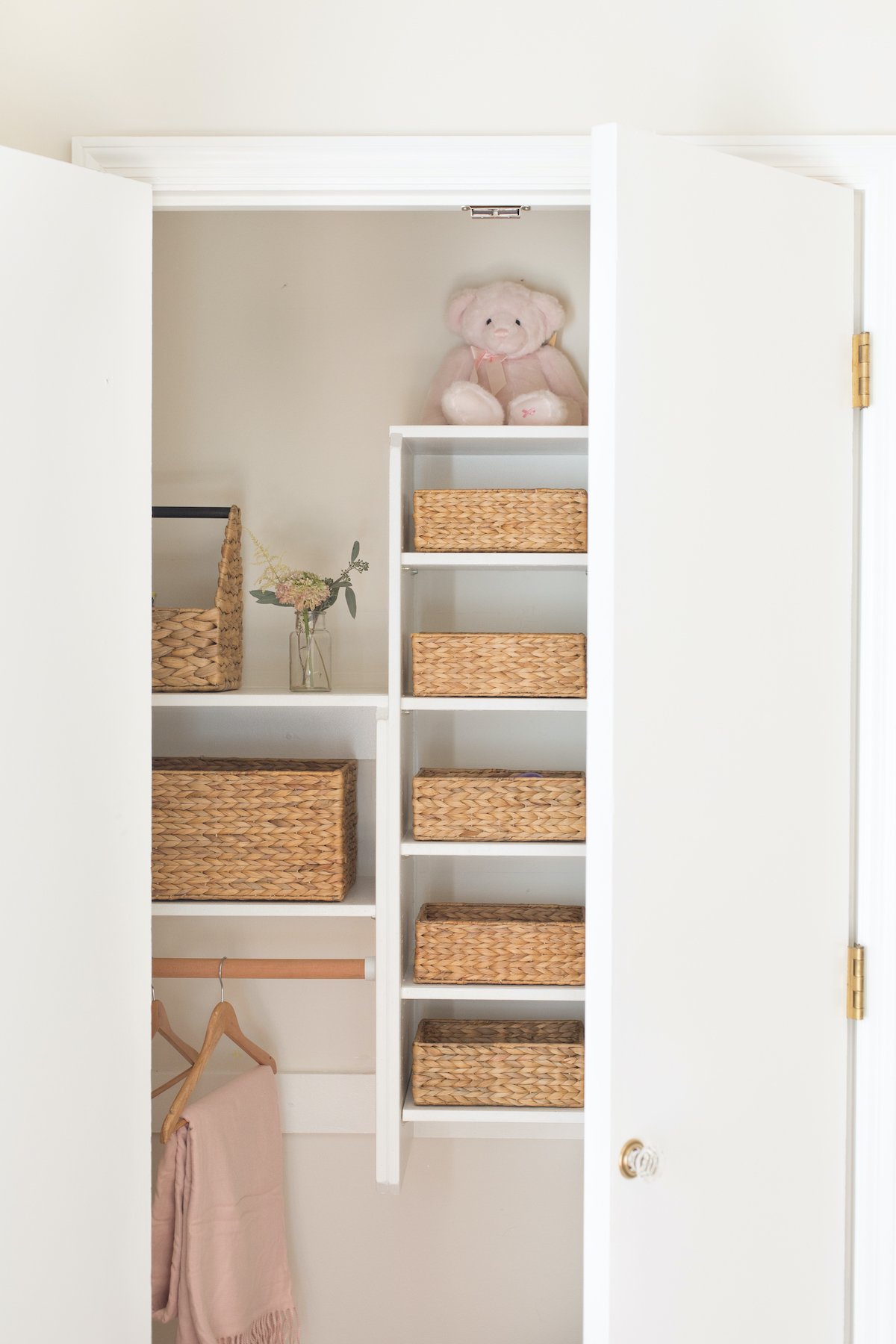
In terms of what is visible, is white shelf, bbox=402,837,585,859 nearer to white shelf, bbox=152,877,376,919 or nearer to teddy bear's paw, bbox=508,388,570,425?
white shelf, bbox=152,877,376,919

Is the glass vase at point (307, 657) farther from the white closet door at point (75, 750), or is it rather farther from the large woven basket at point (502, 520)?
the white closet door at point (75, 750)

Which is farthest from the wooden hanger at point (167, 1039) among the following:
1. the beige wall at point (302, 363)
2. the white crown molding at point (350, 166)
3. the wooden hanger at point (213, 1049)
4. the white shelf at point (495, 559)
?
the white crown molding at point (350, 166)

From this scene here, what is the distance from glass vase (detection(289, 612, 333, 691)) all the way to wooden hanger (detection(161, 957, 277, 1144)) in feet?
1.67

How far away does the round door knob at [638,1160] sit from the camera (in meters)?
1.13

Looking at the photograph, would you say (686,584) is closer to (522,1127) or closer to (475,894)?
(475,894)

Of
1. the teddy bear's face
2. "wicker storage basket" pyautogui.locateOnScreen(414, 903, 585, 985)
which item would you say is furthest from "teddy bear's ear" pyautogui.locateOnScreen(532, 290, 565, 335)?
"wicker storage basket" pyautogui.locateOnScreen(414, 903, 585, 985)

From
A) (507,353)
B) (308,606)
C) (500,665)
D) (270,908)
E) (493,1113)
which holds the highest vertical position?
(507,353)

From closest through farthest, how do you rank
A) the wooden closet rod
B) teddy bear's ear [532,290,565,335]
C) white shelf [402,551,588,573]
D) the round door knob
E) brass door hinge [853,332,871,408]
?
the round door knob
brass door hinge [853,332,871,408]
white shelf [402,551,588,573]
the wooden closet rod
teddy bear's ear [532,290,565,335]

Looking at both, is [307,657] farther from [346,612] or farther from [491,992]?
[491,992]

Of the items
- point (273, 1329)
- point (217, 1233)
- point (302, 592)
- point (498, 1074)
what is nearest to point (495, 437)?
point (302, 592)

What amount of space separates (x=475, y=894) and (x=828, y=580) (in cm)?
102

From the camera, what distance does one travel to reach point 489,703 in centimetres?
170

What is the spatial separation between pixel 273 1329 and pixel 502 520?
1.49 meters

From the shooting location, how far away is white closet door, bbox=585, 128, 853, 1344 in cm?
114
